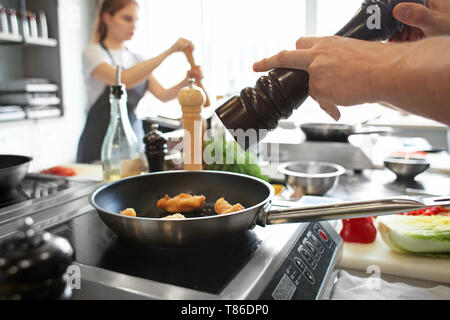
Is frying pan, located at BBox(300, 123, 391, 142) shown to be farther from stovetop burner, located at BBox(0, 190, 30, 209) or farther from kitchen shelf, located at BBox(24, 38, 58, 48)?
kitchen shelf, located at BBox(24, 38, 58, 48)

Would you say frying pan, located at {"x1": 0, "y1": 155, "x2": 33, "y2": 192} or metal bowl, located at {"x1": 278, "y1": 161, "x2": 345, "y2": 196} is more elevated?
frying pan, located at {"x1": 0, "y1": 155, "x2": 33, "y2": 192}

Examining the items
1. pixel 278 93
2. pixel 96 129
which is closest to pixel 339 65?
pixel 278 93

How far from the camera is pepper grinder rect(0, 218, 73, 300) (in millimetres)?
277

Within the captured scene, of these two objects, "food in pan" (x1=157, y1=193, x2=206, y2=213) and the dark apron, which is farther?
the dark apron

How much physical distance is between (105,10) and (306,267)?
83.6 inches

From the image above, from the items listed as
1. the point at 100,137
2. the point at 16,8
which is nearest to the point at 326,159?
the point at 100,137

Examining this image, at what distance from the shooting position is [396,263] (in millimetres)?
768

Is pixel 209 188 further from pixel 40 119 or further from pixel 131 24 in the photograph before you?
pixel 40 119

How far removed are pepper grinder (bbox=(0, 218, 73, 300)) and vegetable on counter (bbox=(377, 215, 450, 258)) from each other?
0.70 m

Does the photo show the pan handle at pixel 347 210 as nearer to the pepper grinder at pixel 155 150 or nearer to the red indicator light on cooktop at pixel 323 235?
the red indicator light on cooktop at pixel 323 235

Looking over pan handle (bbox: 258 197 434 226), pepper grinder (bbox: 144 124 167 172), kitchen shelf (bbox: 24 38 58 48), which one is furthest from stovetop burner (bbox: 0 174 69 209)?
kitchen shelf (bbox: 24 38 58 48)

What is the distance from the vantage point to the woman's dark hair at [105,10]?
7.15 ft
